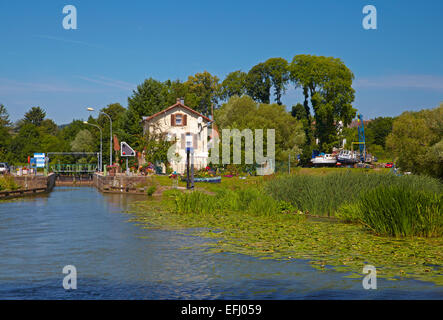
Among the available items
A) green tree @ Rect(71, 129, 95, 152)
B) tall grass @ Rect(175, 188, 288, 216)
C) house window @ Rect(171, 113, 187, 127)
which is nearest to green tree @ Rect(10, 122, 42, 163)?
green tree @ Rect(71, 129, 95, 152)

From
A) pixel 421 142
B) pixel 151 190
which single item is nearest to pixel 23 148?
pixel 151 190

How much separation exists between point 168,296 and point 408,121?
2978 centimetres

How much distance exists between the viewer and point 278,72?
318ft

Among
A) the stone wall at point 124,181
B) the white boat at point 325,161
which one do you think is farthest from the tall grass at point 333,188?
the white boat at point 325,161

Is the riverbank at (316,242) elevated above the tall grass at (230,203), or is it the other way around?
the tall grass at (230,203)

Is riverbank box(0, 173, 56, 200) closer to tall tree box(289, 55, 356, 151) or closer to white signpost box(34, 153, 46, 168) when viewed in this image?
white signpost box(34, 153, 46, 168)

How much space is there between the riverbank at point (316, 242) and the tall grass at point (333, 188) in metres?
1.17

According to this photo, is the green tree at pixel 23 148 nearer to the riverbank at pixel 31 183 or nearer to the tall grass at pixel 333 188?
the riverbank at pixel 31 183

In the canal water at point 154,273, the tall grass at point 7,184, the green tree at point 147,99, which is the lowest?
the canal water at point 154,273

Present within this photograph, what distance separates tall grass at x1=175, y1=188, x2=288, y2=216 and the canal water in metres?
7.10

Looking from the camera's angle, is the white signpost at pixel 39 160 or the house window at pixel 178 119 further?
the white signpost at pixel 39 160

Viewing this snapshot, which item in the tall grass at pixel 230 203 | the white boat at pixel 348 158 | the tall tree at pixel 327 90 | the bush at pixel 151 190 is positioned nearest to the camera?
the tall grass at pixel 230 203

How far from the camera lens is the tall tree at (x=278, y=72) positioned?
319 feet
